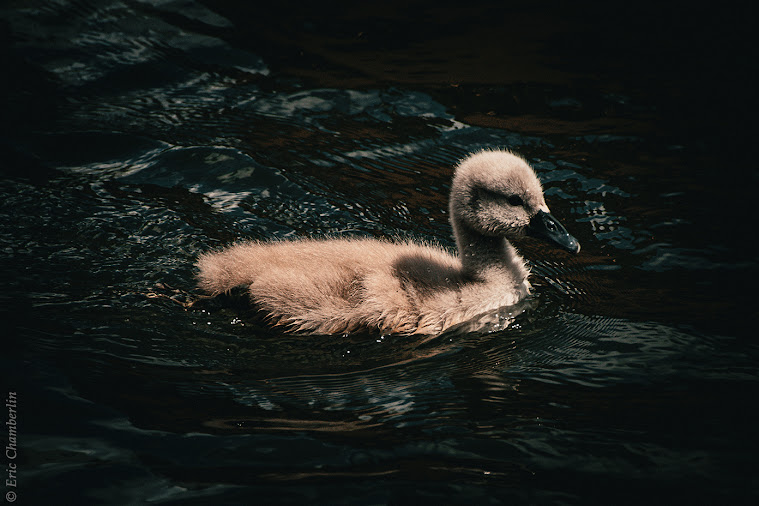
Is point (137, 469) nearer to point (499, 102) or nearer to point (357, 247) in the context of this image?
point (357, 247)

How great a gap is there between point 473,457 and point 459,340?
1.25 meters

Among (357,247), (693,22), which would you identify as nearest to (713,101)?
(693,22)

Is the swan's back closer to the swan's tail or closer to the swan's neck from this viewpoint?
the swan's tail

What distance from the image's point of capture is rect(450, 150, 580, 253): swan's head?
15.1 ft

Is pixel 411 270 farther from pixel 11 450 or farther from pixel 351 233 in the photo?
pixel 11 450

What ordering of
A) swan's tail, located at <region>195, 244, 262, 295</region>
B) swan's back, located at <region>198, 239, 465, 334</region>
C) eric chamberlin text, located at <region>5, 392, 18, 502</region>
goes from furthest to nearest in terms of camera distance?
swan's tail, located at <region>195, 244, 262, 295</region>
swan's back, located at <region>198, 239, 465, 334</region>
eric chamberlin text, located at <region>5, 392, 18, 502</region>

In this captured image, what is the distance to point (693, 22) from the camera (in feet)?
27.9

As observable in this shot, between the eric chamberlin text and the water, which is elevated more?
the water

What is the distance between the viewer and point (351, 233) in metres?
Result: 5.73

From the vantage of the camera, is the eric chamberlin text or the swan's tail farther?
the swan's tail

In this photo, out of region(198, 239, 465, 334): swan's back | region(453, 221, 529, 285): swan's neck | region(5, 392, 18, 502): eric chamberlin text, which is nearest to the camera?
region(5, 392, 18, 502): eric chamberlin text

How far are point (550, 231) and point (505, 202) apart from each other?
321 millimetres

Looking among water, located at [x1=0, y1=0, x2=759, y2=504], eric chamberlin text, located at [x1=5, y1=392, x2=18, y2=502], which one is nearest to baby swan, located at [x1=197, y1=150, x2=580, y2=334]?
water, located at [x1=0, y1=0, x2=759, y2=504]

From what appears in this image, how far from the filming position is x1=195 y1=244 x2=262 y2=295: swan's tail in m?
4.49
